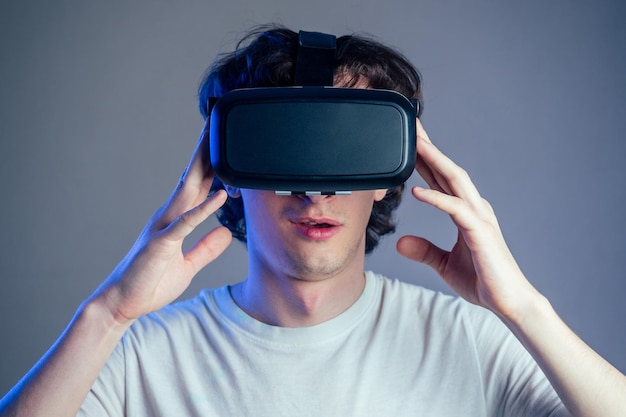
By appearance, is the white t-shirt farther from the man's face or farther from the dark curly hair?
the dark curly hair

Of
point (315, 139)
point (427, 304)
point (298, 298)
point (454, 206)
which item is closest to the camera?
point (315, 139)

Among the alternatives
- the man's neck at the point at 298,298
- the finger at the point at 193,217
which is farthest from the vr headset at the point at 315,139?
the man's neck at the point at 298,298

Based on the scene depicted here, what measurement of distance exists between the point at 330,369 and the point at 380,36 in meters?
1.10

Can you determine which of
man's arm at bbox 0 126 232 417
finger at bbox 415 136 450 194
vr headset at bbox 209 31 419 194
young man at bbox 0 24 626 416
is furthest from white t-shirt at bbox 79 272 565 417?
vr headset at bbox 209 31 419 194

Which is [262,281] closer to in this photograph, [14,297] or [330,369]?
[330,369]

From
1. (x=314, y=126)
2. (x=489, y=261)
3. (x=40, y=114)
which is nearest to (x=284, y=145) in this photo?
(x=314, y=126)

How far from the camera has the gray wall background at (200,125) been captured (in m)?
2.20

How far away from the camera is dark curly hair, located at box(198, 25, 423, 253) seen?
1844mm

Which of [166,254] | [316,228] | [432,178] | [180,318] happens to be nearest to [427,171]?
[432,178]

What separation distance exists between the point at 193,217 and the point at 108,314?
1.03 ft

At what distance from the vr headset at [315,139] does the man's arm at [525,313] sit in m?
0.16

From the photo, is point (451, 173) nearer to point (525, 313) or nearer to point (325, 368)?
point (525, 313)

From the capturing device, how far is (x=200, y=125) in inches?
90.9

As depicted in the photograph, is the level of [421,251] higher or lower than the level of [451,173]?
lower
